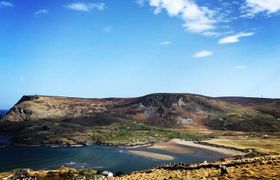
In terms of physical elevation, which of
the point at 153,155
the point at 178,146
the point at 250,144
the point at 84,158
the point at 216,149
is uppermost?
the point at 250,144

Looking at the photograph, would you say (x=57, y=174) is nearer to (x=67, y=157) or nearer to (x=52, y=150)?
(x=67, y=157)

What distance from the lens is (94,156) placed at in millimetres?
155000

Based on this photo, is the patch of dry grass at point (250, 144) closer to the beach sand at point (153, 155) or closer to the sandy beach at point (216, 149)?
the sandy beach at point (216, 149)

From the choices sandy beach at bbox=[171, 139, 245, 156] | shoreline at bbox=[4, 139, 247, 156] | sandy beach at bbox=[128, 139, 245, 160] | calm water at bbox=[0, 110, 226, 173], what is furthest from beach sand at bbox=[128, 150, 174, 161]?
sandy beach at bbox=[171, 139, 245, 156]

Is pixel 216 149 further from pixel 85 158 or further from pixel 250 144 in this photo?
pixel 85 158

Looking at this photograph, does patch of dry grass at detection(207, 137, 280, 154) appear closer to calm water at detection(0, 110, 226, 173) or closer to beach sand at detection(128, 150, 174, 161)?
calm water at detection(0, 110, 226, 173)

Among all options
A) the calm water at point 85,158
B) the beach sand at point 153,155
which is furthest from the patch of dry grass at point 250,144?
the beach sand at point 153,155

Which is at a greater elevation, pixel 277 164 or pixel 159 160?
pixel 277 164

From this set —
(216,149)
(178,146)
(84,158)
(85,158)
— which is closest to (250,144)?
(216,149)

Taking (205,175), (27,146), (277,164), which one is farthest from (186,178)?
(27,146)

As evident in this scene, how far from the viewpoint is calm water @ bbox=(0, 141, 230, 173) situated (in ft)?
428

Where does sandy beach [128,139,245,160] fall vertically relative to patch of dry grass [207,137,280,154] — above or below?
below

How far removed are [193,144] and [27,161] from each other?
279ft

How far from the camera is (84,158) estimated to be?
15012 centimetres
